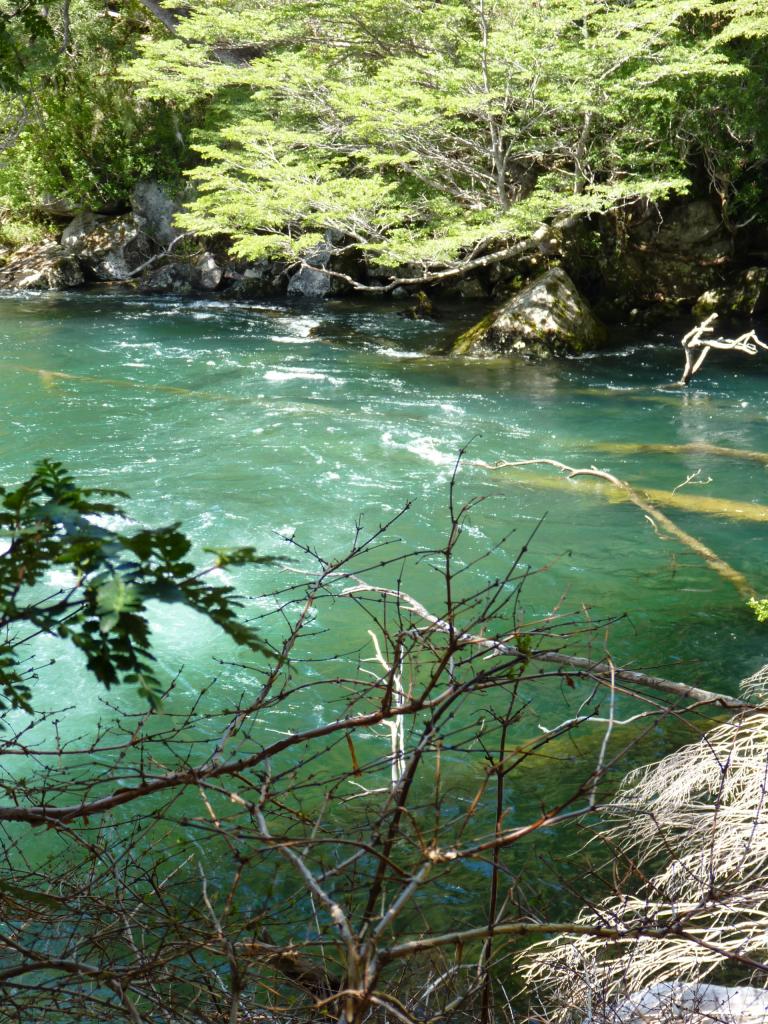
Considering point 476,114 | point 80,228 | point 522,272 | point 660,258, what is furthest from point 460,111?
point 80,228

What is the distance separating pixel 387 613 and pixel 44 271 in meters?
16.0

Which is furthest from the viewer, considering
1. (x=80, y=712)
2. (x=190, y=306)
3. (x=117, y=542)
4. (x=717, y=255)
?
(x=190, y=306)

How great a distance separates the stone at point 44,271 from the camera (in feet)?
61.8

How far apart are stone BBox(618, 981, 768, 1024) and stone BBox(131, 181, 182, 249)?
61.8 feet

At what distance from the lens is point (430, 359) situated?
44.8ft

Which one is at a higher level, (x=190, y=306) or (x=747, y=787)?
(x=190, y=306)

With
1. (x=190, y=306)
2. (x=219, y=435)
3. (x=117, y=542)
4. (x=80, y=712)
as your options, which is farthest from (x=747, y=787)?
(x=190, y=306)

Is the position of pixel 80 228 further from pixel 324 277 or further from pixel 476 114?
pixel 476 114

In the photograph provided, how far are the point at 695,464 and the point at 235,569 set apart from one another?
500 cm

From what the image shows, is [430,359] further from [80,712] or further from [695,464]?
[80,712]

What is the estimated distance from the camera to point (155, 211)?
1952cm

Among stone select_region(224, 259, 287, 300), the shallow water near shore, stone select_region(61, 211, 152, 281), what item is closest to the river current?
the shallow water near shore

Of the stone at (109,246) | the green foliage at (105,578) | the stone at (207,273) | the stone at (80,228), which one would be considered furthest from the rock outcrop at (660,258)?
the green foliage at (105,578)

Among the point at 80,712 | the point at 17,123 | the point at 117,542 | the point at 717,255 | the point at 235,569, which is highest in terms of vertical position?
the point at 17,123
